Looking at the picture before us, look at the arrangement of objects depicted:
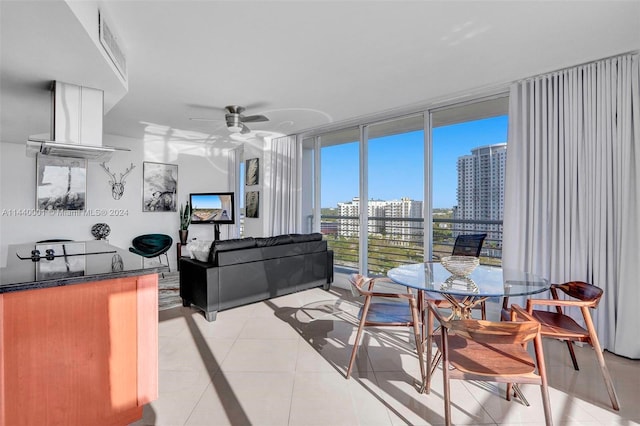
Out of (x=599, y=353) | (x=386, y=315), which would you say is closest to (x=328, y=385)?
(x=386, y=315)

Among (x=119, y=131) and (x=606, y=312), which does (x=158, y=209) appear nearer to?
(x=119, y=131)

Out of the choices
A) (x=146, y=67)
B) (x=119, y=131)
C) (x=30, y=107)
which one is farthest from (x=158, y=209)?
(x=146, y=67)

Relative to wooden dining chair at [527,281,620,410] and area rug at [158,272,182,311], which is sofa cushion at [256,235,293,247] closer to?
area rug at [158,272,182,311]

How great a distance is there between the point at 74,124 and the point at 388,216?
4.05 metres

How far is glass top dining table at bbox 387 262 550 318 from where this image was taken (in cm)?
195

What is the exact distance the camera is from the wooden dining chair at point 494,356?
148 centimetres

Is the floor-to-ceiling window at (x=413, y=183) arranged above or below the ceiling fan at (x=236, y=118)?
below

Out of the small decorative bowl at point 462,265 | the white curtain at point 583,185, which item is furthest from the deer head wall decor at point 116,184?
the white curtain at point 583,185

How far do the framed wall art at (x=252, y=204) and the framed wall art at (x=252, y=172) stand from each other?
0.23 meters

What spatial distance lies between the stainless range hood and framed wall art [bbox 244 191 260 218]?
387 centimetres

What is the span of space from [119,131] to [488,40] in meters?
5.72

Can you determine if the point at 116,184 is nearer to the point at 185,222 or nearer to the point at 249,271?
the point at 185,222

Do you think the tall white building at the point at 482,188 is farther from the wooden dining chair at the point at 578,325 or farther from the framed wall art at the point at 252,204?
the framed wall art at the point at 252,204

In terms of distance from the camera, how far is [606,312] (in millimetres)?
2814
